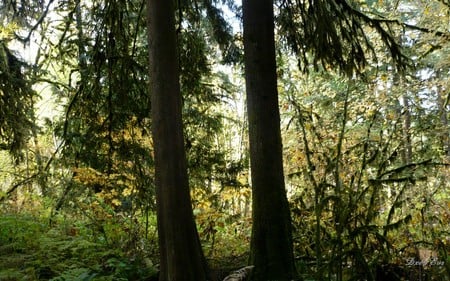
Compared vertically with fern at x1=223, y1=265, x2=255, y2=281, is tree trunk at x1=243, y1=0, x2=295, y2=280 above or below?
above

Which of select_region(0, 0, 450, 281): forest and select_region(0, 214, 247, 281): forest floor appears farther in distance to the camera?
select_region(0, 214, 247, 281): forest floor

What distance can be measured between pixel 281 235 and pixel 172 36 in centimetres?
241

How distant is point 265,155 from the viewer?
4711mm

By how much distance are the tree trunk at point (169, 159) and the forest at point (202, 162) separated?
0.01 meters

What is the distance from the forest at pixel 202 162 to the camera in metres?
4.09

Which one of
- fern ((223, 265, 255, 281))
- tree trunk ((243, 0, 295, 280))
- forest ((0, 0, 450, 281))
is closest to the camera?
fern ((223, 265, 255, 281))

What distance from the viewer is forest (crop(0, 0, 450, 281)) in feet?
13.4

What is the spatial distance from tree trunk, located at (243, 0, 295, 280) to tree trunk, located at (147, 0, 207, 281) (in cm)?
79

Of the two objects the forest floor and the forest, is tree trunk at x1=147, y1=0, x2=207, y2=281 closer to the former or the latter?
the forest

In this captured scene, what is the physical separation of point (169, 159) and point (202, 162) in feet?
9.66

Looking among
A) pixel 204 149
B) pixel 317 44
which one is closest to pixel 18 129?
pixel 204 149

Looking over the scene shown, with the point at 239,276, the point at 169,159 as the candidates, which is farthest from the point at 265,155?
the point at 239,276

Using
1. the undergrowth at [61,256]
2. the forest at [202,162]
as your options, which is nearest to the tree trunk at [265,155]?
the forest at [202,162]

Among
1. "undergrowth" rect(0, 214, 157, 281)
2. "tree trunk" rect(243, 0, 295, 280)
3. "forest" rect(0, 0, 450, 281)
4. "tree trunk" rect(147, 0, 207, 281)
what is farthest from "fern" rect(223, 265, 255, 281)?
"undergrowth" rect(0, 214, 157, 281)
